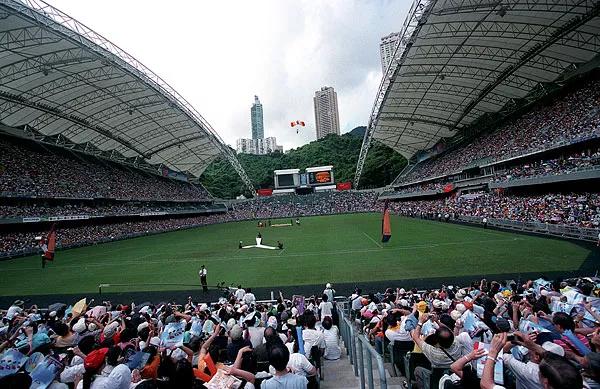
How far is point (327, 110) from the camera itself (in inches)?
7776

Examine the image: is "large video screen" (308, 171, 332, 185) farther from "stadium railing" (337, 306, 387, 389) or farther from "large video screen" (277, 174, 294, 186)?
"stadium railing" (337, 306, 387, 389)

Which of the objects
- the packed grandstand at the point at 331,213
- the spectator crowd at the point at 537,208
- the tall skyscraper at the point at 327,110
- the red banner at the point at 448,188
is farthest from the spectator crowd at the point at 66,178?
the tall skyscraper at the point at 327,110

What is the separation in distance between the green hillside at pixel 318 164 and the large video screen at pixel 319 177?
16.0 m

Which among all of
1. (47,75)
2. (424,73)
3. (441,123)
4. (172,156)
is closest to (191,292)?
(47,75)

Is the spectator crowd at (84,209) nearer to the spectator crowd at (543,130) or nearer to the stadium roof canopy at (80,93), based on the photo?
the stadium roof canopy at (80,93)

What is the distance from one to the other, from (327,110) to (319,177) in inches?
4474

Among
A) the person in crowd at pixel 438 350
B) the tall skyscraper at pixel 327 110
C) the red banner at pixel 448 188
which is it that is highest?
the tall skyscraper at pixel 327 110

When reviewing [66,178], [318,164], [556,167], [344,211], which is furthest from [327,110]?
[556,167]

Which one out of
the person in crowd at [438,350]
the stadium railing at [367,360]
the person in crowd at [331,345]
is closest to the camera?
the stadium railing at [367,360]

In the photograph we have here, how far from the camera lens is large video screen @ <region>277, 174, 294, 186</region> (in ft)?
311

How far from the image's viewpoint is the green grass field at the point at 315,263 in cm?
1669

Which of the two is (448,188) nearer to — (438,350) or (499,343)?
(438,350)

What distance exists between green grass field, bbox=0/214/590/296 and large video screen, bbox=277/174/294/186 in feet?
213

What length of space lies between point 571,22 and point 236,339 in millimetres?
35425
